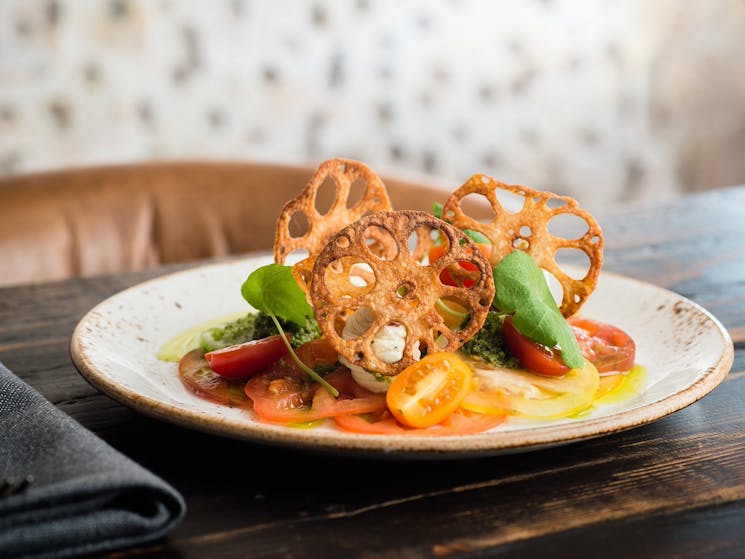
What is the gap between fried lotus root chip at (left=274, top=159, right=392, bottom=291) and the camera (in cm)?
136

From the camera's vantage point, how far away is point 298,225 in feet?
4.59

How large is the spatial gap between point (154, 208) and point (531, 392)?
2.03 m

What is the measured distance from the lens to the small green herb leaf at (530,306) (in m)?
1.20

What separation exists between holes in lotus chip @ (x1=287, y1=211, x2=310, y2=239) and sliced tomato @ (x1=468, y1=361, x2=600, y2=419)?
368 millimetres

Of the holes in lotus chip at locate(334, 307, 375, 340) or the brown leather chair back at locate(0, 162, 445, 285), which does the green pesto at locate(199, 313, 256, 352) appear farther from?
the brown leather chair back at locate(0, 162, 445, 285)

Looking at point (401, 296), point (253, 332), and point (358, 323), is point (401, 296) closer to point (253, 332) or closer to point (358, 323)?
point (358, 323)

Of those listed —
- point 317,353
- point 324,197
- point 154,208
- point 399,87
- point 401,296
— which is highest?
point 401,296

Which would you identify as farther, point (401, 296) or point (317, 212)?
point (317, 212)

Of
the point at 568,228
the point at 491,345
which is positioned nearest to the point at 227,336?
the point at 491,345

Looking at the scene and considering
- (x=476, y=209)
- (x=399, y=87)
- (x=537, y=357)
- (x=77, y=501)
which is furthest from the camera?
(x=399, y=87)

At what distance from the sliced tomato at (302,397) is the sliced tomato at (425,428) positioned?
2cm

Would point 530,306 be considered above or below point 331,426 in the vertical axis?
above

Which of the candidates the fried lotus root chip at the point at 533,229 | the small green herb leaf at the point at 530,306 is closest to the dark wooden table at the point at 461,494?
the small green herb leaf at the point at 530,306

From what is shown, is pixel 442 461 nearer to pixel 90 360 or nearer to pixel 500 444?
pixel 500 444
